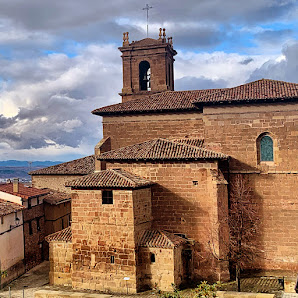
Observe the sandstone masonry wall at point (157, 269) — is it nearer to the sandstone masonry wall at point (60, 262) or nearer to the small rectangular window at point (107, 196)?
the small rectangular window at point (107, 196)

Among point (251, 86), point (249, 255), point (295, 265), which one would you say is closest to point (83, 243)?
point (249, 255)

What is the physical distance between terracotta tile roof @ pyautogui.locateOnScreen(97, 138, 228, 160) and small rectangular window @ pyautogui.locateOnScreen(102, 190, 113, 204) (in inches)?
86.7

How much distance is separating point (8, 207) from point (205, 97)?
1102 cm

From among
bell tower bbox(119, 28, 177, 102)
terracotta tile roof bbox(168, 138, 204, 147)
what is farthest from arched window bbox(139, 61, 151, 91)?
terracotta tile roof bbox(168, 138, 204, 147)

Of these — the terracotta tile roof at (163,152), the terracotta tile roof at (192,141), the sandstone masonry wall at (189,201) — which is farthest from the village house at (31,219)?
the terracotta tile roof at (192,141)

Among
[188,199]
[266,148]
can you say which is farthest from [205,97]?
[188,199]

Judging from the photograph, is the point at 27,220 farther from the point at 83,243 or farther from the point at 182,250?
the point at 182,250

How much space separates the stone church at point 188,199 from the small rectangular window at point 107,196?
0.04m

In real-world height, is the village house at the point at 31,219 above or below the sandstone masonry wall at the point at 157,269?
above

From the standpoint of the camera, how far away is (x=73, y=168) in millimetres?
30234

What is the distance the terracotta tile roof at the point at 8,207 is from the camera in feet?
64.6

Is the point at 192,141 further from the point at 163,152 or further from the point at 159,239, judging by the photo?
the point at 159,239

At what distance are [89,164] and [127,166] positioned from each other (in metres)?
10.7

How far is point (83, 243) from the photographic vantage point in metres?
18.8
